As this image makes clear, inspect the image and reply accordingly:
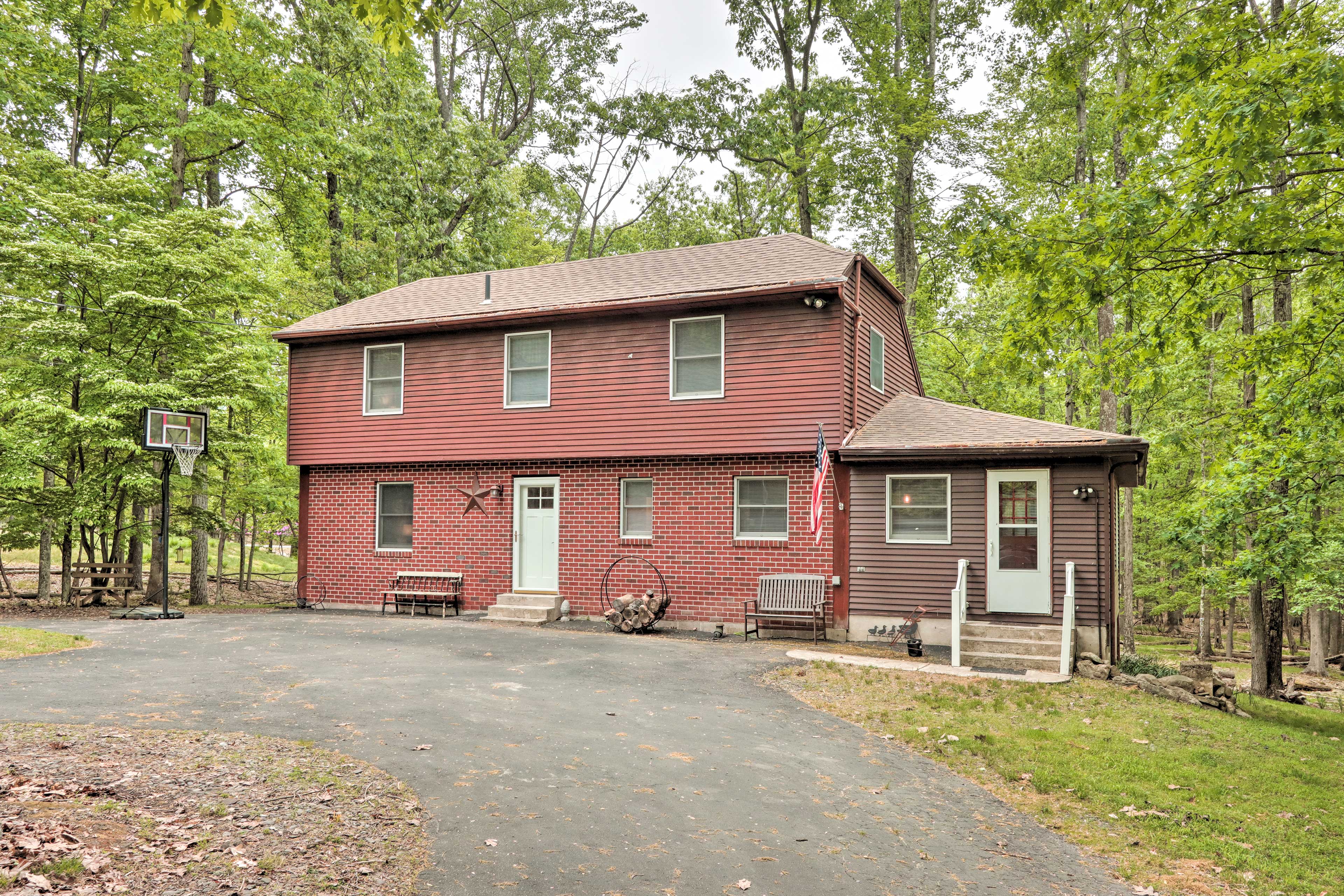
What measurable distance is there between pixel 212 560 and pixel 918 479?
81.6ft

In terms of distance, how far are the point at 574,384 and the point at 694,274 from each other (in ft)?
10.2

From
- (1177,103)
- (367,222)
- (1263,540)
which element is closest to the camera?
(1177,103)

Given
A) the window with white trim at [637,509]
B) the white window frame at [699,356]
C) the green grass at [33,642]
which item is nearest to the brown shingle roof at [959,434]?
the white window frame at [699,356]

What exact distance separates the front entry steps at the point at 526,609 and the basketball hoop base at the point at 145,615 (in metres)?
5.42

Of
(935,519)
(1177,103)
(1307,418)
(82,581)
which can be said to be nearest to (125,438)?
(82,581)

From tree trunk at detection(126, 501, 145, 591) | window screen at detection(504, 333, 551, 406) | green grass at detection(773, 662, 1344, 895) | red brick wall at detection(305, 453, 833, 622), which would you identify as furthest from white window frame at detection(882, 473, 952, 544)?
tree trunk at detection(126, 501, 145, 591)

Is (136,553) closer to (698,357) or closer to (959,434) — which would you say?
(698,357)

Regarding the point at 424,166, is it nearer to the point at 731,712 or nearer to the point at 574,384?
the point at 574,384

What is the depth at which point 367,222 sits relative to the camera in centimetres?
2348

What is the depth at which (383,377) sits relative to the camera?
17.1 m

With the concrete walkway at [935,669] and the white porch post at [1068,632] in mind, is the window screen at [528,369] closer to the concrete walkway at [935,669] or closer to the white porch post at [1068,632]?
the concrete walkway at [935,669]

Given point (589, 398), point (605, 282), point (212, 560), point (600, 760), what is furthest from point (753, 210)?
point (600, 760)

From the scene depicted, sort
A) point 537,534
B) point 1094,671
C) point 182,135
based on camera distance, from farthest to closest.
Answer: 1. point 182,135
2. point 537,534
3. point 1094,671

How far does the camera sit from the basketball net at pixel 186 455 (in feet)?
46.3
